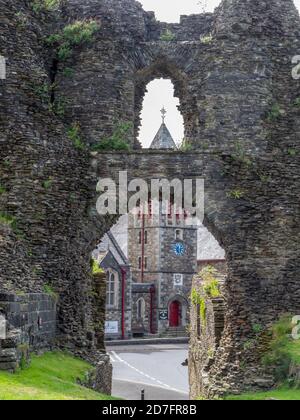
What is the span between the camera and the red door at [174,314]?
200ft

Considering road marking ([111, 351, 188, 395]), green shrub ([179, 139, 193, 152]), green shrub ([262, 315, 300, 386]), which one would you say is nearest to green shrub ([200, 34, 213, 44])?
green shrub ([179, 139, 193, 152])

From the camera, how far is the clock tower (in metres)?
60.6

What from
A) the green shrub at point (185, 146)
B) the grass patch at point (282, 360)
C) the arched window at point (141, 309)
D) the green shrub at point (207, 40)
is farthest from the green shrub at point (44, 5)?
the arched window at point (141, 309)

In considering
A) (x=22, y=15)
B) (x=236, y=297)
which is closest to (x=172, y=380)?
(x=236, y=297)

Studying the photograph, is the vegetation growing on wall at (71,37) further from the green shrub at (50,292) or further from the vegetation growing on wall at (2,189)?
the green shrub at (50,292)

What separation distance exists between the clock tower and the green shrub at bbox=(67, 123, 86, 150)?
39500 millimetres

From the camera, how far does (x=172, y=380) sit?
3238cm

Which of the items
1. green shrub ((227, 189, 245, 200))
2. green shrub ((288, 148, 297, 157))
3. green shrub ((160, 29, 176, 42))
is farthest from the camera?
green shrub ((160, 29, 176, 42))

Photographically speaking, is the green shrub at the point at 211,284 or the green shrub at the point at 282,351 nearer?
the green shrub at the point at 282,351

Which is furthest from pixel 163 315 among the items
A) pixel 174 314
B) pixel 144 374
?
pixel 144 374

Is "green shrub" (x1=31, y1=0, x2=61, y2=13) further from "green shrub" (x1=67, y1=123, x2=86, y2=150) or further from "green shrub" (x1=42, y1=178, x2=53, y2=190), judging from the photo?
"green shrub" (x1=42, y1=178, x2=53, y2=190)

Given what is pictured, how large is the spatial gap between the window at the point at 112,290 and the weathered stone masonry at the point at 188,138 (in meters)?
35.0
